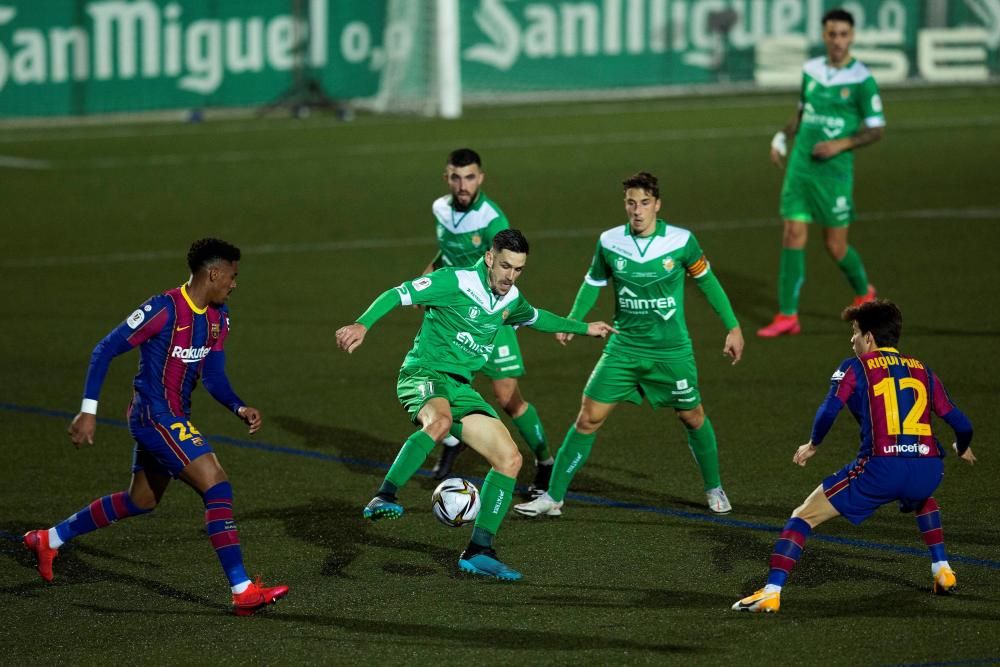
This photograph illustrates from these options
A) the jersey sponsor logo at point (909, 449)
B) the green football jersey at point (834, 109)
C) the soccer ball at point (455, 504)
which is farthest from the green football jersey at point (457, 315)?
the green football jersey at point (834, 109)

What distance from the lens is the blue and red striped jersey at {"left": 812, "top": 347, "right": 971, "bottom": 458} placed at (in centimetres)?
679

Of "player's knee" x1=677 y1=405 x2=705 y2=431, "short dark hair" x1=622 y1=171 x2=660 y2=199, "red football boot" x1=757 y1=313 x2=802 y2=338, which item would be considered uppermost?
"short dark hair" x1=622 y1=171 x2=660 y2=199

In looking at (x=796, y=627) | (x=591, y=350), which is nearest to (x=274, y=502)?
(x=796, y=627)

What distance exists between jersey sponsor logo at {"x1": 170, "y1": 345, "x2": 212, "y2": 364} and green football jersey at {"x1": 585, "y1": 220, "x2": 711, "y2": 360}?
7.83ft

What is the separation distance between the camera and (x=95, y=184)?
2262 cm

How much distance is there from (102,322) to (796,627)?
898cm

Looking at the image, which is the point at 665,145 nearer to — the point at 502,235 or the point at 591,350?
the point at 591,350

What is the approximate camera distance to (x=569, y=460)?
8508 mm

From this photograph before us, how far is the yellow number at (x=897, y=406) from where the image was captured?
6789mm

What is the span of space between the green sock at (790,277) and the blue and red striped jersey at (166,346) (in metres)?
6.78

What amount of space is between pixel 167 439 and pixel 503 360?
2658 mm

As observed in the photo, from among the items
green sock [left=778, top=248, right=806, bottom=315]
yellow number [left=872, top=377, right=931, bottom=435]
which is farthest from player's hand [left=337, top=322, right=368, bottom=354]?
green sock [left=778, top=248, right=806, bottom=315]

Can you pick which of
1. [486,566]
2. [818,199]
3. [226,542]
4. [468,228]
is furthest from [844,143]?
[226,542]

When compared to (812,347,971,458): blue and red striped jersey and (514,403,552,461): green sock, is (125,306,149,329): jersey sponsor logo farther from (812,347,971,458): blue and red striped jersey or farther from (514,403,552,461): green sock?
(812,347,971,458): blue and red striped jersey
